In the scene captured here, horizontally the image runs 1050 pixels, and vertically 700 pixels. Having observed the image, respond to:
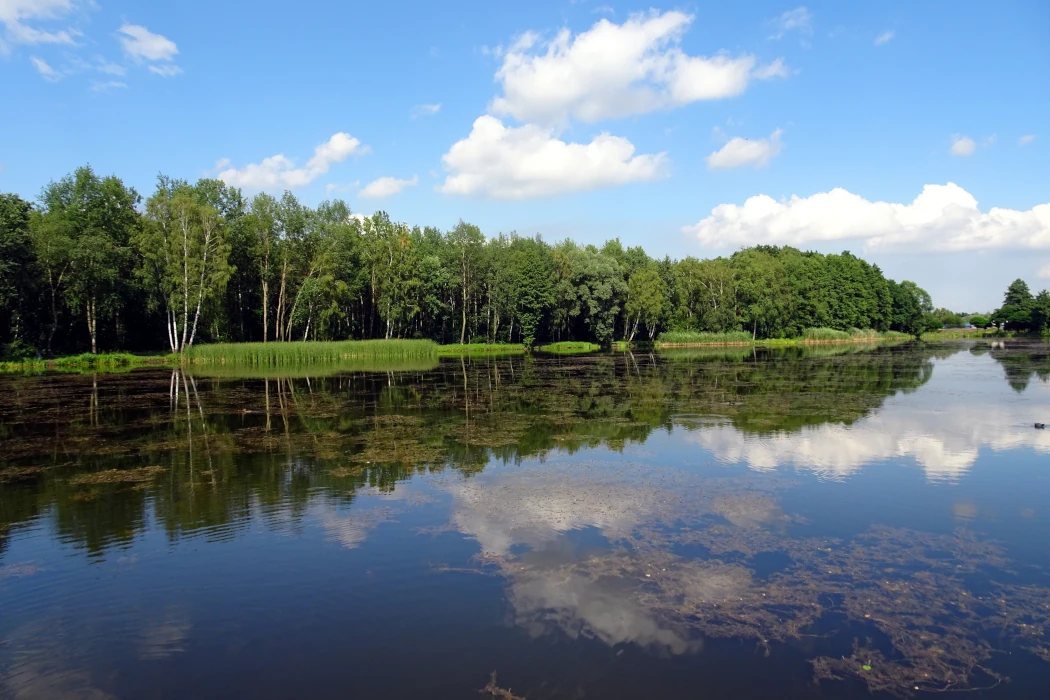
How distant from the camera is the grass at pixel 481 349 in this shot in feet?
200

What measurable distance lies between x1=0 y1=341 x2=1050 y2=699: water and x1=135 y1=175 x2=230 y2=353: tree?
29822 mm

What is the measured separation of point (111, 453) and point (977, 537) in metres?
16.6

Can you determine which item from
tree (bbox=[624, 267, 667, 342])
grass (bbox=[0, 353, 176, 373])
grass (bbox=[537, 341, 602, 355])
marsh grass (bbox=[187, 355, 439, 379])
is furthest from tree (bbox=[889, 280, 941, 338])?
grass (bbox=[0, 353, 176, 373])

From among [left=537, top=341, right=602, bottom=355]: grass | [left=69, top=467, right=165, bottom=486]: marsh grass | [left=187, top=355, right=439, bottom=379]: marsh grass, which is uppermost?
[left=537, top=341, right=602, bottom=355]: grass

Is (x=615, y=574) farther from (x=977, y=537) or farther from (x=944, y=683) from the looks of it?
(x=977, y=537)

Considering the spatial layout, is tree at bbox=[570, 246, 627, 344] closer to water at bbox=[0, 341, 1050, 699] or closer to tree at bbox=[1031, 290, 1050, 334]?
water at bbox=[0, 341, 1050, 699]

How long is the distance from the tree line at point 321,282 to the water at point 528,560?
103 ft

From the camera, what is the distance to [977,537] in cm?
850

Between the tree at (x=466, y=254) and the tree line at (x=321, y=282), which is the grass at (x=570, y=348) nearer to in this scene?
the tree line at (x=321, y=282)

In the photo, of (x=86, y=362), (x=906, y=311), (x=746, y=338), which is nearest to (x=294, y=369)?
(x=86, y=362)

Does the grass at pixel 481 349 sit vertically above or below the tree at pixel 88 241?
below

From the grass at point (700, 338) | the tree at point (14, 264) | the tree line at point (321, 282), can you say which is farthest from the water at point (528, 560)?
the grass at point (700, 338)

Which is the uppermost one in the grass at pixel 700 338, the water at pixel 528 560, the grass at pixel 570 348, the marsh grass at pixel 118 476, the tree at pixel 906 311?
the tree at pixel 906 311

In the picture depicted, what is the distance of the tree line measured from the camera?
4350cm
